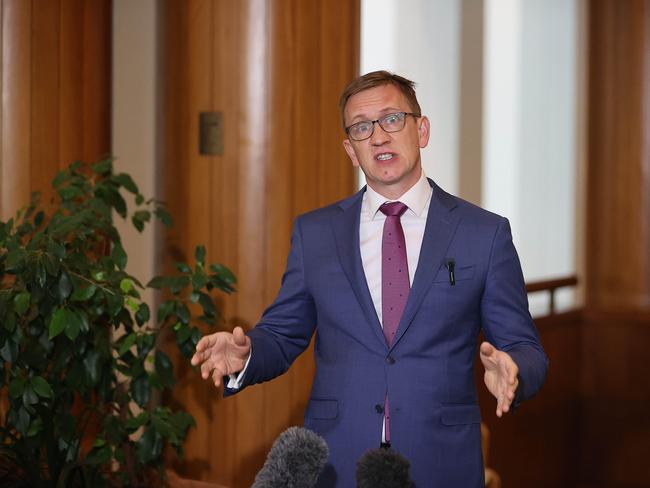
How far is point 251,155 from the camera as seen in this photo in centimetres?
368

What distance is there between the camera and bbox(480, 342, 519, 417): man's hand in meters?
1.77

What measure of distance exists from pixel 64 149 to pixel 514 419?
8.74 feet

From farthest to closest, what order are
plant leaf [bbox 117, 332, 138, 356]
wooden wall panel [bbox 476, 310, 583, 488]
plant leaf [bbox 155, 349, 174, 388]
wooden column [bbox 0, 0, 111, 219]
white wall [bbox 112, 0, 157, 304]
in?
wooden wall panel [bbox 476, 310, 583, 488] → white wall [bbox 112, 0, 157, 304] → wooden column [bbox 0, 0, 111, 219] → plant leaf [bbox 155, 349, 174, 388] → plant leaf [bbox 117, 332, 138, 356]

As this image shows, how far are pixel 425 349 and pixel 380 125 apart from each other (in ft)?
1.56

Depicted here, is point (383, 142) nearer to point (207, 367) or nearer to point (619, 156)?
point (207, 367)

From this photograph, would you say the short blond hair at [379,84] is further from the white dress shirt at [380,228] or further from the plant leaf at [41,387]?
the plant leaf at [41,387]

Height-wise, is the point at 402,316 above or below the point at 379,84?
below

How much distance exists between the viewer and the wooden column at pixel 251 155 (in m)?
3.66

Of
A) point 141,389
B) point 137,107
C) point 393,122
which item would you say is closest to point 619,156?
point 137,107

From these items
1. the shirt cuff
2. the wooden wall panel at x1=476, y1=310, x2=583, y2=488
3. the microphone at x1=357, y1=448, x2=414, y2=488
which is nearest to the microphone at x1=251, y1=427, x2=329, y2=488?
the microphone at x1=357, y1=448, x2=414, y2=488

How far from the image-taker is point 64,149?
11.3ft

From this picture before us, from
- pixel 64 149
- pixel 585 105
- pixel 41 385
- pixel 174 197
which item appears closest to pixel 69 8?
pixel 64 149

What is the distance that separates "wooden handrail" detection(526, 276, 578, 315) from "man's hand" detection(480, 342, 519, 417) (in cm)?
341

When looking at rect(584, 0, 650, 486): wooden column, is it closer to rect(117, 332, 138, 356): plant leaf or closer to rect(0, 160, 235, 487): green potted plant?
rect(0, 160, 235, 487): green potted plant
